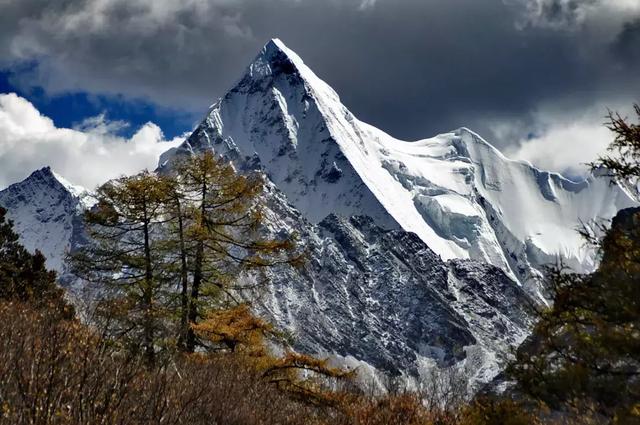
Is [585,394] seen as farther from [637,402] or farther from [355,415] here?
[355,415]

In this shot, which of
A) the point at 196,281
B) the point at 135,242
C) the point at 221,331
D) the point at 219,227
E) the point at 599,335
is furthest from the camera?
the point at 219,227

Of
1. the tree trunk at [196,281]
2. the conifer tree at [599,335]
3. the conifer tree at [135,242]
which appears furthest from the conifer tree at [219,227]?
the conifer tree at [599,335]

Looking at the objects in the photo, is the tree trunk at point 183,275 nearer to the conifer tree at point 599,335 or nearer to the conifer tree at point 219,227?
the conifer tree at point 219,227

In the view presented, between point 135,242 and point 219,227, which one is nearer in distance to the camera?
point 135,242

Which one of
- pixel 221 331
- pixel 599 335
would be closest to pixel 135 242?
pixel 221 331

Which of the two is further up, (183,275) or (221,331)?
(183,275)

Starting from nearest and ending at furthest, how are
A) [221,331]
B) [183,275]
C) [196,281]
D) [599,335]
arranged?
1. [599,335]
2. [221,331]
3. [183,275]
4. [196,281]

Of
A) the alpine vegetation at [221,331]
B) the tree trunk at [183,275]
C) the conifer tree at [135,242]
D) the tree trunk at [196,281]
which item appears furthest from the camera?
the conifer tree at [135,242]

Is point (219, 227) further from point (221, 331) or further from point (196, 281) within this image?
point (221, 331)

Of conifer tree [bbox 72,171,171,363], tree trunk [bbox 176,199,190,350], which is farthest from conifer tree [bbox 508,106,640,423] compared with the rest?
conifer tree [bbox 72,171,171,363]

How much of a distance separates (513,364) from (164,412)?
15.8 feet

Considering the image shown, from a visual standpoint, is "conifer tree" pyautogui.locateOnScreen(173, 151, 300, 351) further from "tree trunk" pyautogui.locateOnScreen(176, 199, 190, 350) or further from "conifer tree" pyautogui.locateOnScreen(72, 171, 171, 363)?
"conifer tree" pyautogui.locateOnScreen(72, 171, 171, 363)

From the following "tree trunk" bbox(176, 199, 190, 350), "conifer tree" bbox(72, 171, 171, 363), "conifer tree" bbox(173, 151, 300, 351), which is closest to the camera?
"tree trunk" bbox(176, 199, 190, 350)

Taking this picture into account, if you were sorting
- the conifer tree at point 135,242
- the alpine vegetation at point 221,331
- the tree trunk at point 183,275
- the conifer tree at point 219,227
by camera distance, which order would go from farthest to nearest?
the conifer tree at point 219,227 < the conifer tree at point 135,242 < the tree trunk at point 183,275 < the alpine vegetation at point 221,331
